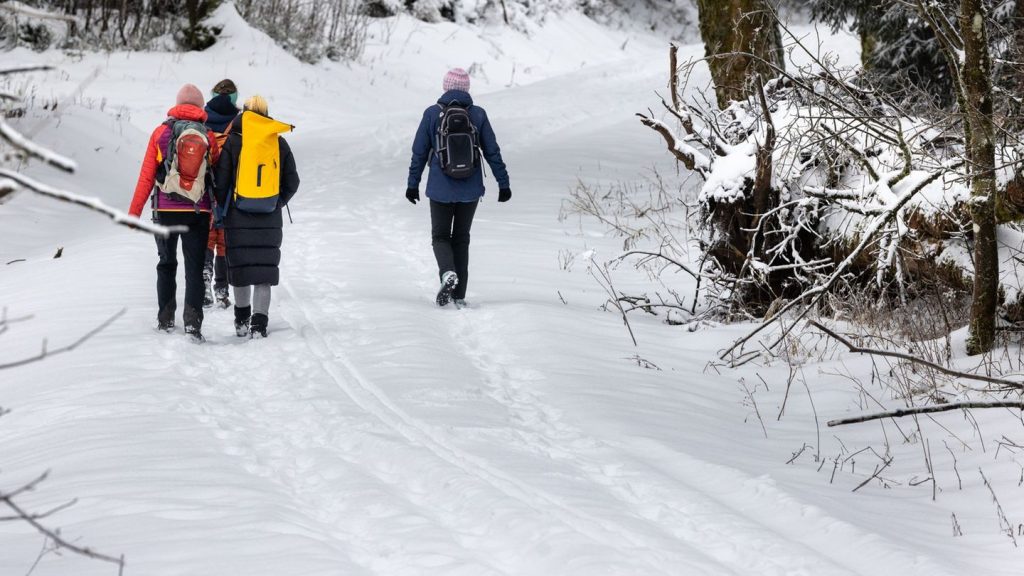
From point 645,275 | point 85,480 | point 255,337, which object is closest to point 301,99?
point 645,275

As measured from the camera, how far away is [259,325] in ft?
23.3

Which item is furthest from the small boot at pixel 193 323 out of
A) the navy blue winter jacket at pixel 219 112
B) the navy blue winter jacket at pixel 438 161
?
the navy blue winter jacket at pixel 438 161

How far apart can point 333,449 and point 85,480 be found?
A: 1.14m

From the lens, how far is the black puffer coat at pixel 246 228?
22.7 feet

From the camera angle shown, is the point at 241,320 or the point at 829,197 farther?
the point at 241,320

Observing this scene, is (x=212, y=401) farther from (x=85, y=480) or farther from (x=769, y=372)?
(x=769, y=372)

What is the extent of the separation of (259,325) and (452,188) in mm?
1893

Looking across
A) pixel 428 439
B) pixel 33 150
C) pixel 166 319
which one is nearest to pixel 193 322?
pixel 166 319

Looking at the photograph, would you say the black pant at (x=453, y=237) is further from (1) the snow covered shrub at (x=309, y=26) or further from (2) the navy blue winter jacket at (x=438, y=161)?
(1) the snow covered shrub at (x=309, y=26)

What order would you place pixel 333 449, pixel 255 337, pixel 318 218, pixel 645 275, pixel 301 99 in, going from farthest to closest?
pixel 301 99, pixel 318 218, pixel 645 275, pixel 255 337, pixel 333 449

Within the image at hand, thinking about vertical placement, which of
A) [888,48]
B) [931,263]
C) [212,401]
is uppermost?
[888,48]

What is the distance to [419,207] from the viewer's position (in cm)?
1249

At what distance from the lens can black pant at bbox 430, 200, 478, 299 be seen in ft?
26.4

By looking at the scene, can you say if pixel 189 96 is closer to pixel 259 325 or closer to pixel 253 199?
pixel 253 199
